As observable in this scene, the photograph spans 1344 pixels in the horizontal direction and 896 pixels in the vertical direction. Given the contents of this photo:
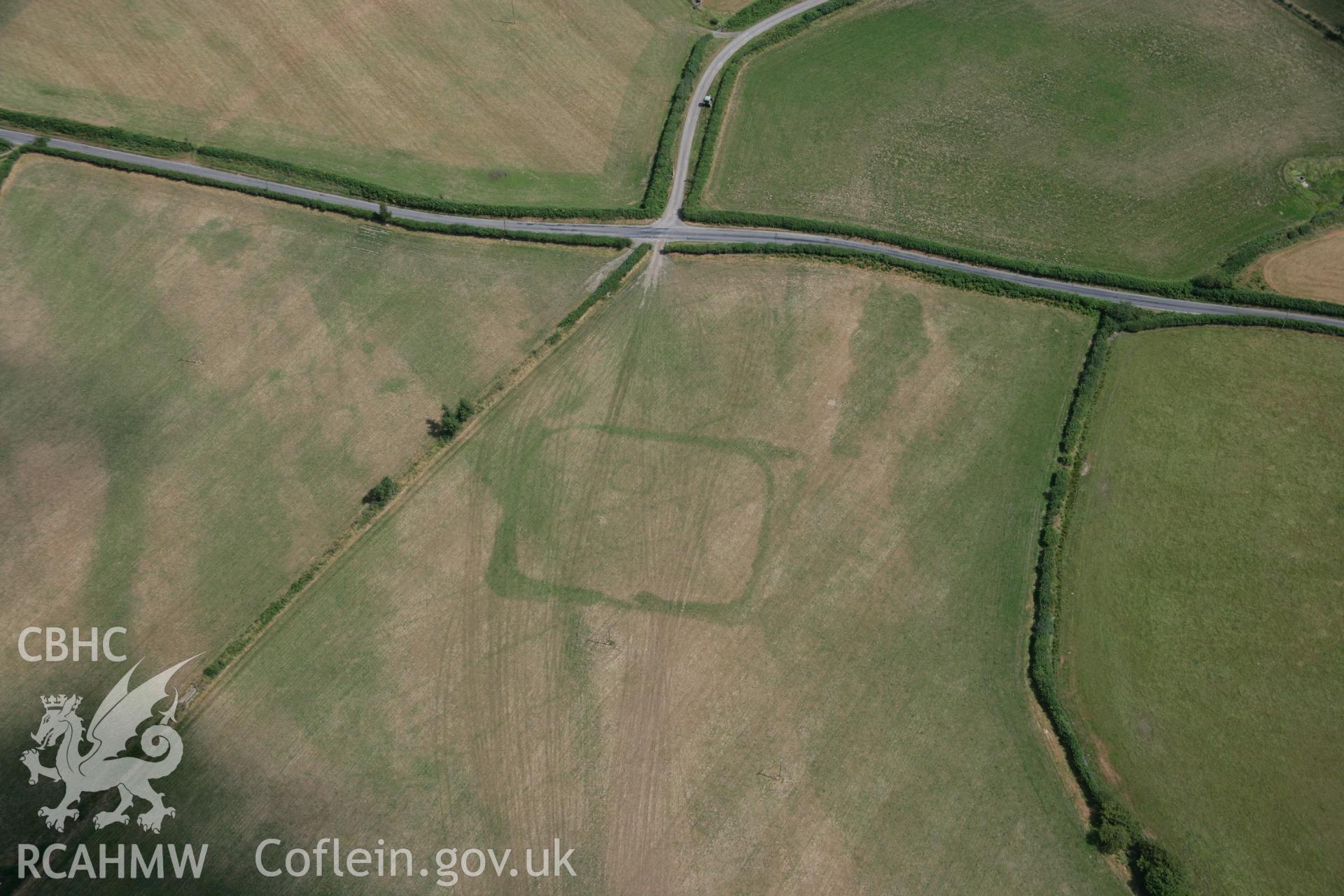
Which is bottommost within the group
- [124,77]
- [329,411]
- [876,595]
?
[876,595]

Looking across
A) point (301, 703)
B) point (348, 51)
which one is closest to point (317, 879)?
point (301, 703)

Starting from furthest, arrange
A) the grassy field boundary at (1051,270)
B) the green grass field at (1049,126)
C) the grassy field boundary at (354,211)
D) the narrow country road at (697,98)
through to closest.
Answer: the green grass field at (1049,126) < the narrow country road at (697,98) < the grassy field boundary at (354,211) < the grassy field boundary at (1051,270)

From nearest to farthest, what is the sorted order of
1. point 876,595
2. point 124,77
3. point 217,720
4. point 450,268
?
point 217,720
point 876,595
point 450,268
point 124,77

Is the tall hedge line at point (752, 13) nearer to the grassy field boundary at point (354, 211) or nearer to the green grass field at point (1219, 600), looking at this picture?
the grassy field boundary at point (354, 211)

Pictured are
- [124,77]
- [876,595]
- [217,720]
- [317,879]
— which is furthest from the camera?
[124,77]

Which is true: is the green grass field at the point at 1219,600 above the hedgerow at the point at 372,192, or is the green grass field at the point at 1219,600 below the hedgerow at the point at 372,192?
below

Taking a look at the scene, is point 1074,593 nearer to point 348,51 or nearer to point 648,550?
point 648,550

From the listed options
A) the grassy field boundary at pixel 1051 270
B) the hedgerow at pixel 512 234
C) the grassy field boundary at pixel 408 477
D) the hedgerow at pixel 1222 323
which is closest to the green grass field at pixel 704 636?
the grassy field boundary at pixel 408 477

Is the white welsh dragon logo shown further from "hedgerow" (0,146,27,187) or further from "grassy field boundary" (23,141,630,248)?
"hedgerow" (0,146,27,187)
